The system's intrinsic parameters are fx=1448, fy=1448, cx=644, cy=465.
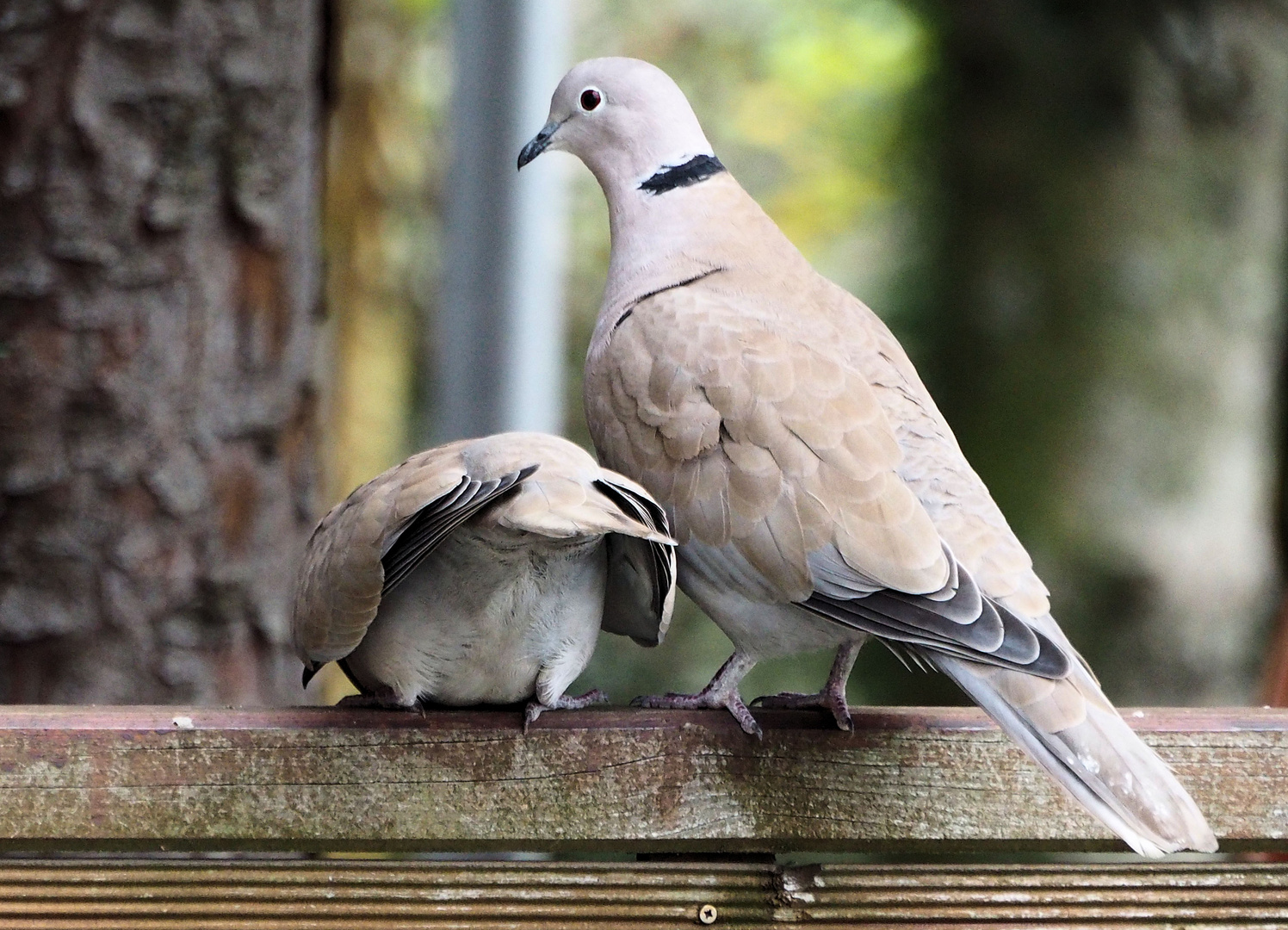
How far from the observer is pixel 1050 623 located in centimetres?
193

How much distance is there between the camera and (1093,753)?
1.66 metres

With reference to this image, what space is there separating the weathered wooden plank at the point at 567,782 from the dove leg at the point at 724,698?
0.08ft

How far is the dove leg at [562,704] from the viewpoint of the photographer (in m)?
1.83

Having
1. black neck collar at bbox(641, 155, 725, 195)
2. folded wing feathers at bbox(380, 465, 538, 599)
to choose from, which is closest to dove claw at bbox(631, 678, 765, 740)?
folded wing feathers at bbox(380, 465, 538, 599)

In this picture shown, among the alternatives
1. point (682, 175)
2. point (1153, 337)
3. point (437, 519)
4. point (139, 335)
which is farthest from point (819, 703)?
point (1153, 337)

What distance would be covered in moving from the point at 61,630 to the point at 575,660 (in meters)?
1.66

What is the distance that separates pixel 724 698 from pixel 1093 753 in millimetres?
497

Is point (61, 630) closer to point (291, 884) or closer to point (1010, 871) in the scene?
point (291, 884)

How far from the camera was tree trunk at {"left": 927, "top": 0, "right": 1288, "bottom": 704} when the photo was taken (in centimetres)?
493

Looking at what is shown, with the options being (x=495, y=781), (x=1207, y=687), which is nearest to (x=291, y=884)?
(x=495, y=781)

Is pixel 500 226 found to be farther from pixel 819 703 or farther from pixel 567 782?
pixel 567 782

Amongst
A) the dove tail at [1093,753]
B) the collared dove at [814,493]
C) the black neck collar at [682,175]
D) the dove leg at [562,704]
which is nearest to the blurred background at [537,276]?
the black neck collar at [682,175]

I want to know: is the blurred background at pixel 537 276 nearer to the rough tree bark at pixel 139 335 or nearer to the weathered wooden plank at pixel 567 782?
the rough tree bark at pixel 139 335

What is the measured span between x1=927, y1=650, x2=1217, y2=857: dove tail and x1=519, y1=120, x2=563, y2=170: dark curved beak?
4.67 ft
